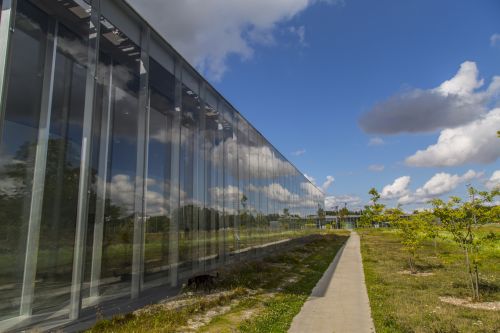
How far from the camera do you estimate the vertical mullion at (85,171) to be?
7488 millimetres

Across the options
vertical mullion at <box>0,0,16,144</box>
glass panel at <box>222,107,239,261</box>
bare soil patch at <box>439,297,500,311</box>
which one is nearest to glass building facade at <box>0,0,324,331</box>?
vertical mullion at <box>0,0,16,144</box>

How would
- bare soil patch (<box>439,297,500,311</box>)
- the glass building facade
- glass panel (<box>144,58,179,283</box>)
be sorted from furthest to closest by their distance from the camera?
glass panel (<box>144,58,179,283</box>), bare soil patch (<box>439,297,500,311</box>), the glass building facade

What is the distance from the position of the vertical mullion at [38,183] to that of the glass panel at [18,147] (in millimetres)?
96


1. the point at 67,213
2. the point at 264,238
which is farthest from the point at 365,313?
the point at 264,238

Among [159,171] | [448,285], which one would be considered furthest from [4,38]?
[448,285]

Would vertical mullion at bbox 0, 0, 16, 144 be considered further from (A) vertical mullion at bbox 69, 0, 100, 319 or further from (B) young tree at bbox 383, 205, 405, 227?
(B) young tree at bbox 383, 205, 405, 227

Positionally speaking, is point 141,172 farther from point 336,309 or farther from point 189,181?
point 336,309

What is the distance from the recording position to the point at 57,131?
7578 mm

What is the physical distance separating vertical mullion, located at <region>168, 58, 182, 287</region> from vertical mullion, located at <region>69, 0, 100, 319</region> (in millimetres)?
3740

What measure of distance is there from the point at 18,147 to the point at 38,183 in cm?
77

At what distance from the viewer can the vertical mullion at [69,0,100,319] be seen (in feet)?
24.6

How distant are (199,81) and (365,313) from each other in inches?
389

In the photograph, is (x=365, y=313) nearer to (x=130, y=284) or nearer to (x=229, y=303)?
(x=229, y=303)

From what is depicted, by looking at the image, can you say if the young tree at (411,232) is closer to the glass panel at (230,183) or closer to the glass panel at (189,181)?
the glass panel at (230,183)
